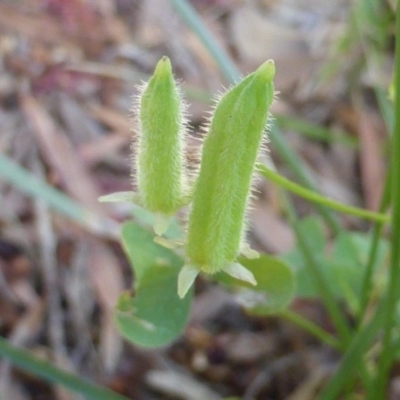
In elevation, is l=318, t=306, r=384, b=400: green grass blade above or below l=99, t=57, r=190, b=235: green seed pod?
below

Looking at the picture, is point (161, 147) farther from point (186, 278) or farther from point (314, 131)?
point (314, 131)

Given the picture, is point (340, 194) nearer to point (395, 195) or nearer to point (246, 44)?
point (246, 44)

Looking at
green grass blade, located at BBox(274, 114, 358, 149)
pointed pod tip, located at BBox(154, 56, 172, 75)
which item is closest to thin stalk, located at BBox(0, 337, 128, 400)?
pointed pod tip, located at BBox(154, 56, 172, 75)

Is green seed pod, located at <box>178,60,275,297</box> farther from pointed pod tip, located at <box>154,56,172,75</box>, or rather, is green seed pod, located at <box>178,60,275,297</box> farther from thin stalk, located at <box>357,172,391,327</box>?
thin stalk, located at <box>357,172,391,327</box>

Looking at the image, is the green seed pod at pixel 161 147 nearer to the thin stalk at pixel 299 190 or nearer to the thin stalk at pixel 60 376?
the thin stalk at pixel 299 190

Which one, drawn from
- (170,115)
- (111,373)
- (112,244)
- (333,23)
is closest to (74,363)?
(111,373)

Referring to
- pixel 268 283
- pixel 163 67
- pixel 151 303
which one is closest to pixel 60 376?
pixel 151 303

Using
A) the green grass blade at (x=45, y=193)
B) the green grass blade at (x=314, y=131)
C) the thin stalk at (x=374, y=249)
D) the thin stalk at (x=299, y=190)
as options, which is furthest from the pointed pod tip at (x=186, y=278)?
the green grass blade at (x=314, y=131)
